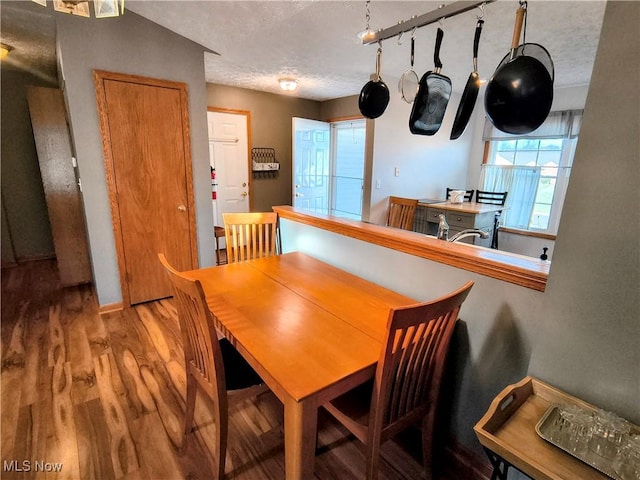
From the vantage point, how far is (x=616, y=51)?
2.67 feet

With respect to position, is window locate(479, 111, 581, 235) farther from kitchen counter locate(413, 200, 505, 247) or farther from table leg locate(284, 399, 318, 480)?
table leg locate(284, 399, 318, 480)

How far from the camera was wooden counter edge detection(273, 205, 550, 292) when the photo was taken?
1.21 metres

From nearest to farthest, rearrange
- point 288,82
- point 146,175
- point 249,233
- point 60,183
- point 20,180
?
1. point 249,233
2. point 146,175
3. point 60,183
4. point 288,82
5. point 20,180

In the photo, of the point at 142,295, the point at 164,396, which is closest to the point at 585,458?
the point at 164,396

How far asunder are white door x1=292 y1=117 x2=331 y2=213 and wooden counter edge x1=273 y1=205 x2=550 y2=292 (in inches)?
115

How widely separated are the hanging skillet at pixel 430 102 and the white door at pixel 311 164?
3.18 meters

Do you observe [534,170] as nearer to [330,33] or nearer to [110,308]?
[330,33]

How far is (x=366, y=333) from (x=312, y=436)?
41 cm

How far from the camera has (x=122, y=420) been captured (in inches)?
66.7

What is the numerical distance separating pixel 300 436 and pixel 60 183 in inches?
139

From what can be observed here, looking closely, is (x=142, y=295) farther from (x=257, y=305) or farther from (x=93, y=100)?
(x=257, y=305)

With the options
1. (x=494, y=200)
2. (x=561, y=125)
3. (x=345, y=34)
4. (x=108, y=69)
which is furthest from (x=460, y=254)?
(x=561, y=125)

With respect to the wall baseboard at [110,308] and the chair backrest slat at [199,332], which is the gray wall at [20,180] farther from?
the chair backrest slat at [199,332]

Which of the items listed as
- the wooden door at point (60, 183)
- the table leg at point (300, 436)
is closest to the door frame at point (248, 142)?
the wooden door at point (60, 183)
